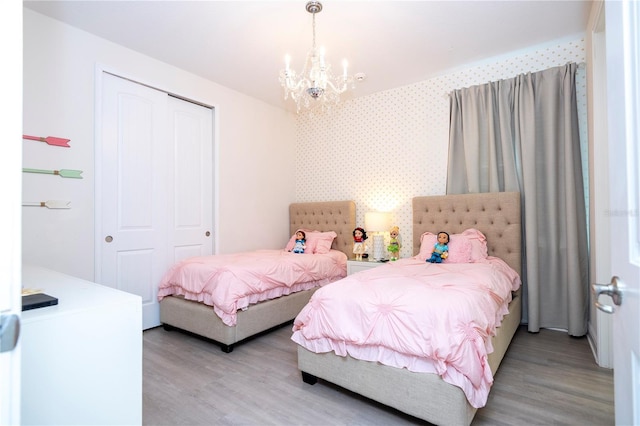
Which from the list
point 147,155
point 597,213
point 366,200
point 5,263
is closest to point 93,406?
point 5,263

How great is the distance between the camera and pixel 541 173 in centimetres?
318

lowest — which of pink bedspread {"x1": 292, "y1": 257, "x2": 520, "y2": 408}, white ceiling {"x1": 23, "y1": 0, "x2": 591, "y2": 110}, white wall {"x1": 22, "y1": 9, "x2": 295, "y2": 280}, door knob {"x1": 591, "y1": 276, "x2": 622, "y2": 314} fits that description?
A: pink bedspread {"x1": 292, "y1": 257, "x2": 520, "y2": 408}

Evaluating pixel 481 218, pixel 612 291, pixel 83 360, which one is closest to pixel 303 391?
pixel 83 360

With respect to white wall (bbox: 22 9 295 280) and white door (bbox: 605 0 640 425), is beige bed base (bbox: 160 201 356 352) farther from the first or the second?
white door (bbox: 605 0 640 425)

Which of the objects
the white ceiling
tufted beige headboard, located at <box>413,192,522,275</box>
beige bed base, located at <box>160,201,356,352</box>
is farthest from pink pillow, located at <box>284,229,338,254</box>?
the white ceiling

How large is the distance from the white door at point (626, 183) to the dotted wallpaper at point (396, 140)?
2877 mm

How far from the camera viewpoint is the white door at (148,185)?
9.96 ft

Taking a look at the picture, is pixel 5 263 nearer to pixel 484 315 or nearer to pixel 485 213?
pixel 484 315

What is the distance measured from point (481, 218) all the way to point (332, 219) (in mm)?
1876

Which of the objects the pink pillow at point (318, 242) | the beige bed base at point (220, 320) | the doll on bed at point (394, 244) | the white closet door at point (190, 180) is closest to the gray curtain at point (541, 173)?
the doll on bed at point (394, 244)

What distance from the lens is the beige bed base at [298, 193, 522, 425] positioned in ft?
5.29

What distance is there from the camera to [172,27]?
9.30ft

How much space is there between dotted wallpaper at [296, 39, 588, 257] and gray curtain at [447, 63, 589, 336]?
0.17 meters

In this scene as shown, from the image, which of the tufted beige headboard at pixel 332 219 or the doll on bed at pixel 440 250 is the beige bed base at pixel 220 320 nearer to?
the tufted beige headboard at pixel 332 219
